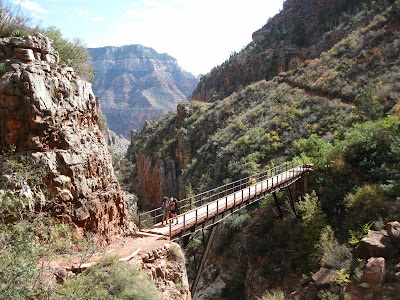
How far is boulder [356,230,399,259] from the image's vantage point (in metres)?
12.9

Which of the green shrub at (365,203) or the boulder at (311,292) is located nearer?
the boulder at (311,292)

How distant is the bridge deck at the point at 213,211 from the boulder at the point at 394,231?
6309 mm

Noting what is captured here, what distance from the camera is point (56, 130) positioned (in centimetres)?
927

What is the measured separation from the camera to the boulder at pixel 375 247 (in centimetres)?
1295

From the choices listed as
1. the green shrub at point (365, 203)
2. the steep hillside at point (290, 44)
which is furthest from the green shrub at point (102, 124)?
the steep hillside at point (290, 44)

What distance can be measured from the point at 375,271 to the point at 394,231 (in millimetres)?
2265

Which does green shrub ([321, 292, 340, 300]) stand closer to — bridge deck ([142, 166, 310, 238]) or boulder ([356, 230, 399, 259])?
boulder ([356, 230, 399, 259])

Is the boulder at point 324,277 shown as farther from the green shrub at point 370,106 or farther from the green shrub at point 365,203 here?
the green shrub at point 370,106

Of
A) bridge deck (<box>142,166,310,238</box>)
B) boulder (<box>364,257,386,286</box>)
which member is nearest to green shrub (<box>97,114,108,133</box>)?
bridge deck (<box>142,166,310,238</box>)

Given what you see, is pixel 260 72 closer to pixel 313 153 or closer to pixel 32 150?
pixel 313 153

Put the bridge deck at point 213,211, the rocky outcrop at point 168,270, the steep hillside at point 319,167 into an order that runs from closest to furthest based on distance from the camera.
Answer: the rocky outcrop at point 168,270, the bridge deck at point 213,211, the steep hillside at point 319,167

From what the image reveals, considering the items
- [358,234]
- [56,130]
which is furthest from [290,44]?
[56,130]

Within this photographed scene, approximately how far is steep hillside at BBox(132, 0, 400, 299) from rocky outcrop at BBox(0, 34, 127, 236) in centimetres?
1161

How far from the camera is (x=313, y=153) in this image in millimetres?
23141
